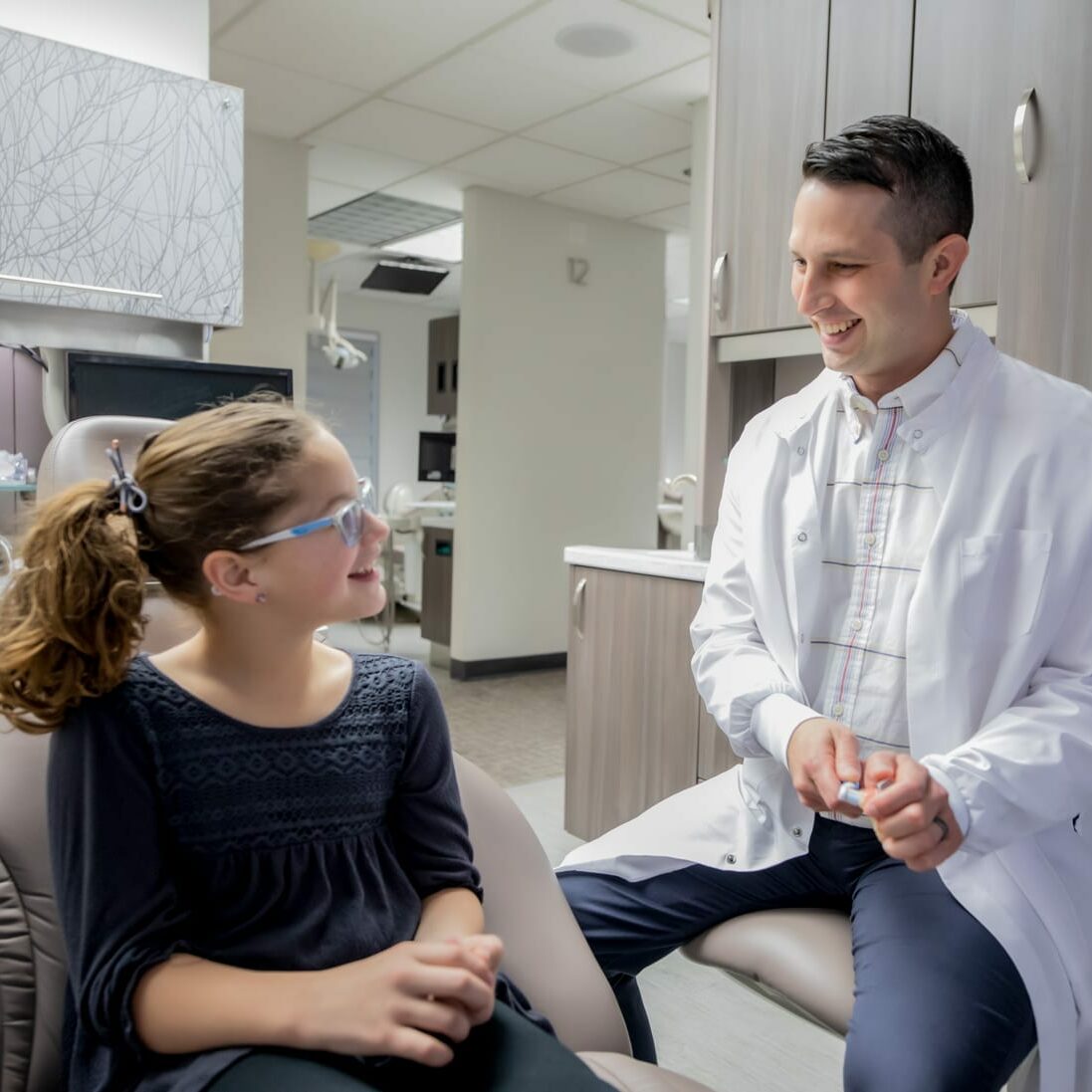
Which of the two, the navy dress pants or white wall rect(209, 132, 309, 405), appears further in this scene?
white wall rect(209, 132, 309, 405)

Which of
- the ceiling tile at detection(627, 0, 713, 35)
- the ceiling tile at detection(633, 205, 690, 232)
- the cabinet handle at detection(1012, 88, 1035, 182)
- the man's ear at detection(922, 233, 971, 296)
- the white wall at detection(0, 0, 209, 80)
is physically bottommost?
the man's ear at detection(922, 233, 971, 296)

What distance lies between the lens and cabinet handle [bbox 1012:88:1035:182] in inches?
70.4

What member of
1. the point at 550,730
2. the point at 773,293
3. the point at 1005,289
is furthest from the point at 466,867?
the point at 550,730

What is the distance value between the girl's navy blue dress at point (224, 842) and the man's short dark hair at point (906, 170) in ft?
2.85

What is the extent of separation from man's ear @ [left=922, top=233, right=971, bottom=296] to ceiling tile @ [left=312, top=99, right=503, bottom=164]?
331cm

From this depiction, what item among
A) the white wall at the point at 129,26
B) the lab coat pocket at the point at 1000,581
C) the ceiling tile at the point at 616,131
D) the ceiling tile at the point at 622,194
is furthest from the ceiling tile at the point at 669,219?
the lab coat pocket at the point at 1000,581

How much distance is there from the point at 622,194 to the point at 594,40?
1812 mm

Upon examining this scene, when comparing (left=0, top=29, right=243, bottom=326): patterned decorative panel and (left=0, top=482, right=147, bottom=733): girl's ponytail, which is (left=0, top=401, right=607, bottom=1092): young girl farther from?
(left=0, top=29, right=243, bottom=326): patterned decorative panel

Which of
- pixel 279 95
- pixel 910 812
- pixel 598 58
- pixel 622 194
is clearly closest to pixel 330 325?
pixel 622 194

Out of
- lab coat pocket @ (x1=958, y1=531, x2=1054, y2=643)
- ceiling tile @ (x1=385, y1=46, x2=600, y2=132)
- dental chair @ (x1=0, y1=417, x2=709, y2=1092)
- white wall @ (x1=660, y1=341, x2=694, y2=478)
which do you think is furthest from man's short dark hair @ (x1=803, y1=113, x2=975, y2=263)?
white wall @ (x1=660, y1=341, x2=694, y2=478)

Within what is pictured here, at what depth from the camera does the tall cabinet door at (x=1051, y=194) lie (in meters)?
1.77

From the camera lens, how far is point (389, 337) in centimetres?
921

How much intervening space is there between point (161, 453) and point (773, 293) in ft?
5.49

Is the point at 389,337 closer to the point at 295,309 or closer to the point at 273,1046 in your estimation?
the point at 295,309
